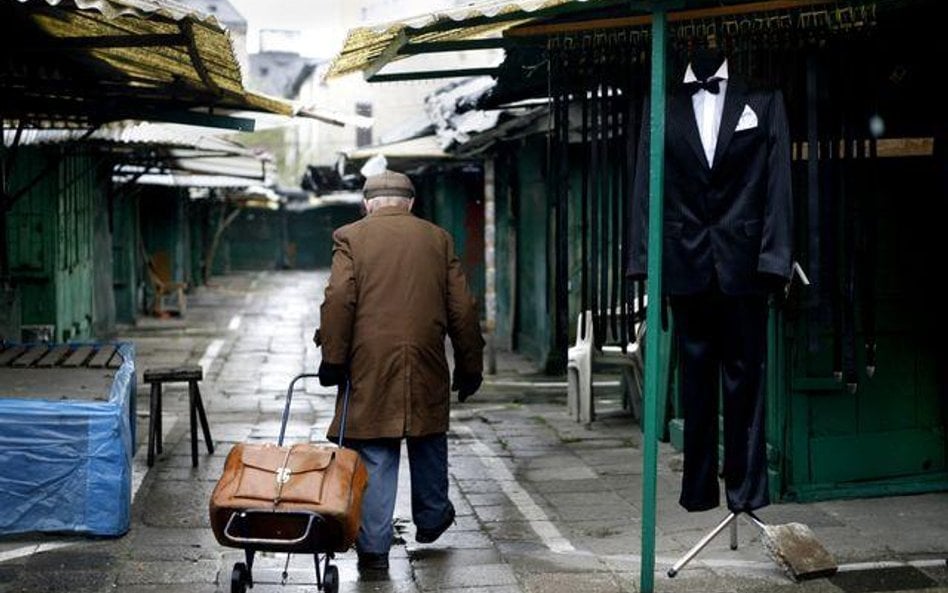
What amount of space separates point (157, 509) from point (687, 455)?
3.23 metres

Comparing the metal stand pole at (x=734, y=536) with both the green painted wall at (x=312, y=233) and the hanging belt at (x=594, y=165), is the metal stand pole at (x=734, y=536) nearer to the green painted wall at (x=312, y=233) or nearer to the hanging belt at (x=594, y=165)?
the hanging belt at (x=594, y=165)

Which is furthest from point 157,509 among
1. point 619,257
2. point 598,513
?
point 619,257

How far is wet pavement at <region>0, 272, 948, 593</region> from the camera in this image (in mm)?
5883

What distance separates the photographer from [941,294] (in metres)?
7.36

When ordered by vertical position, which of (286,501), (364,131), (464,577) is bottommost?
(464,577)

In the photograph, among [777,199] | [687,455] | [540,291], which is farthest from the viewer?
[540,291]

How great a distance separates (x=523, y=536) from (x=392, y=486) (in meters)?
0.98

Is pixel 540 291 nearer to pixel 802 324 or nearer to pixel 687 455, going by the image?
pixel 802 324

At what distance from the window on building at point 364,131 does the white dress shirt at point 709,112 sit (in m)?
42.0

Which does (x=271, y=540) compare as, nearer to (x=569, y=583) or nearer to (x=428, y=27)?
(x=569, y=583)

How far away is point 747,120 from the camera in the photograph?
559cm

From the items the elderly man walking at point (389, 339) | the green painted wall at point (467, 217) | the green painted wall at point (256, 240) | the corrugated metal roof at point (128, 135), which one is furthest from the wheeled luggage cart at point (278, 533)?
the green painted wall at point (256, 240)

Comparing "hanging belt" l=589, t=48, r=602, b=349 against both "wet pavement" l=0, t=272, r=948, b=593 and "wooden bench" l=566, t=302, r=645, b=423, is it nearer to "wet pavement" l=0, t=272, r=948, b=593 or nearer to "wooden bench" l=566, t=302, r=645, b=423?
"wet pavement" l=0, t=272, r=948, b=593

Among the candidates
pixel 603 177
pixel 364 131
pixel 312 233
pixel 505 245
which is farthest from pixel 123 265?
pixel 312 233
